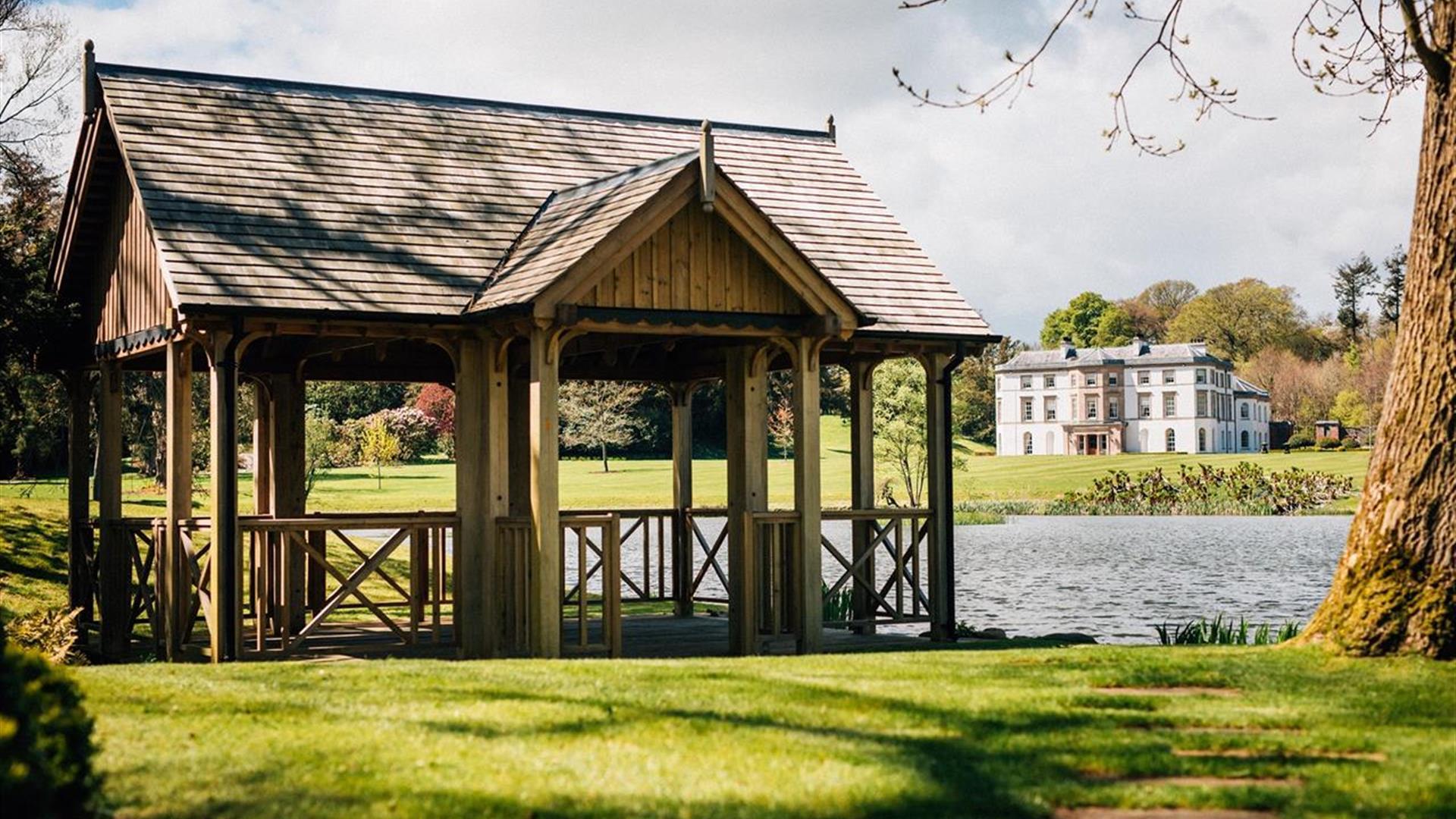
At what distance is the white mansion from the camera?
108688 mm

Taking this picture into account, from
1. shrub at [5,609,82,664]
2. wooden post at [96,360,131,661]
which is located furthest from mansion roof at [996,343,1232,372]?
shrub at [5,609,82,664]

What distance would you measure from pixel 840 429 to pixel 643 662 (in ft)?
274

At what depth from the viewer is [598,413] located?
6350cm

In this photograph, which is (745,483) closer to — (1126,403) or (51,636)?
(51,636)

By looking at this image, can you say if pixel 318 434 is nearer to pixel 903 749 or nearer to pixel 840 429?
pixel 903 749

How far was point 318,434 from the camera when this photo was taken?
43938 mm

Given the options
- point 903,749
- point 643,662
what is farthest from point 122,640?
point 903,749

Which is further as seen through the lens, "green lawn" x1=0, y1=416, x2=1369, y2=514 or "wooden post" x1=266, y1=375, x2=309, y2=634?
"green lawn" x1=0, y1=416, x2=1369, y2=514

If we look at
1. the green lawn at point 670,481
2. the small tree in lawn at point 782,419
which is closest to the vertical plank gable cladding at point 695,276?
the green lawn at point 670,481

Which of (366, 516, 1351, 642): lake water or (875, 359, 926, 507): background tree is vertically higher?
(875, 359, 926, 507): background tree

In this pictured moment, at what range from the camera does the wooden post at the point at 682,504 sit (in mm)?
19281

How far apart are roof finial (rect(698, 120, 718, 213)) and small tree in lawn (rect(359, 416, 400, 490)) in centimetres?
4444

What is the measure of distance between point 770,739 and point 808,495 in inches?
253

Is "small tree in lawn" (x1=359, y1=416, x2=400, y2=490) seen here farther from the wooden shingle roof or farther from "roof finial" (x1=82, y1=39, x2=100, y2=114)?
"roof finial" (x1=82, y1=39, x2=100, y2=114)
